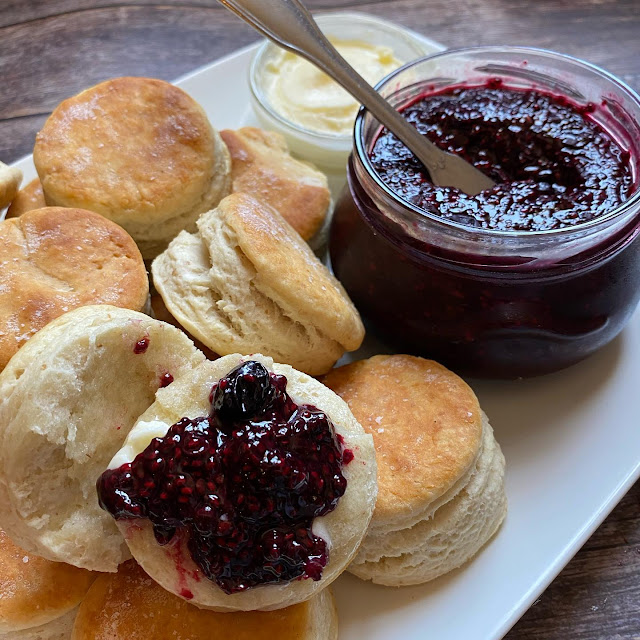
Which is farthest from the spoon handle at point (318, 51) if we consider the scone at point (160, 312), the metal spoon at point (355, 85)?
the scone at point (160, 312)

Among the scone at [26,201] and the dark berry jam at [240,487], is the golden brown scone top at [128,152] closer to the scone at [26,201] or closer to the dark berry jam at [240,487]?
the scone at [26,201]

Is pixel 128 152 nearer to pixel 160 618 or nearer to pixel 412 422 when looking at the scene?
pixel 412 422

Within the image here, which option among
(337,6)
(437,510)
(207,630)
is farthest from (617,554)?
(337,6)

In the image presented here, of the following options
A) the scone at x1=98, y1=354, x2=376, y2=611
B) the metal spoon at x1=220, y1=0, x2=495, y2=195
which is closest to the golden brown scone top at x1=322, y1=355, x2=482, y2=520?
the scone at x1=98, y1=354, x2=376, y2=611

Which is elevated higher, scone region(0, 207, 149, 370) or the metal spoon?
the metal spoon

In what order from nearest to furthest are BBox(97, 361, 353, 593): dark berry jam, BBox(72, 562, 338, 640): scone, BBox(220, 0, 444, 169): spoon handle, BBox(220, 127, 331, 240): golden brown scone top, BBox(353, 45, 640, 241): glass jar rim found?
1. BBox(97, 361, 353, 593): dark berry jam
2. BBox(72, 562, 338, 640): scone
3. BBox(353, 45, 640, 241): glass jar rim
4. BBox(220, 0, 444, 169): spoon handle
5. BBox(220, 127, 331, 240): golden brown scone top

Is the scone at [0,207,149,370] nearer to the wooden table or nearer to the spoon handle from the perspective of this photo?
the spoon handle
